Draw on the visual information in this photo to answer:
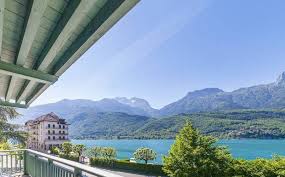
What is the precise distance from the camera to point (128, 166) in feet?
120

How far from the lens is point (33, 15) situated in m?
2.31

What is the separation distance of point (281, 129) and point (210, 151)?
581 feet

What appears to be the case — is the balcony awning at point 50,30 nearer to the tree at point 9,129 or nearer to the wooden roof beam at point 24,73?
the wooden roof beam at point 24,73

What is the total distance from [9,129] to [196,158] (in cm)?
1711

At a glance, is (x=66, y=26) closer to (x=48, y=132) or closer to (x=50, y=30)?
(x=50, y=30)

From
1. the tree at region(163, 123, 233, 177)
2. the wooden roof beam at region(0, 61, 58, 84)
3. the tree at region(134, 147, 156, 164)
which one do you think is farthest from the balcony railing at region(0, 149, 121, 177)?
the tree at region(134, 147, 156, 164)

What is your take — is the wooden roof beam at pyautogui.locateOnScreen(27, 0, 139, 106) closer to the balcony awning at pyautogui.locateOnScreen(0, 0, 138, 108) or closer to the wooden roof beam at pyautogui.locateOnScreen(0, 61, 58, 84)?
the balcony awning at pyautogui.locateOnScreen(0, 0, 138, 108)

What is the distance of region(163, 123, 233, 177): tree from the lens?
26.5 meters

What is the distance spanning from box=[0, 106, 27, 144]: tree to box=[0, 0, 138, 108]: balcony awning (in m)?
12.9

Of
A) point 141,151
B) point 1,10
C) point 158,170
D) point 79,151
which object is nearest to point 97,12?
point 1,10

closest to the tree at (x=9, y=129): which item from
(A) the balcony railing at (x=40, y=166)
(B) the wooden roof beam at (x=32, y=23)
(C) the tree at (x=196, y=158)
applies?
(A) the balcony railing at (x=40, y=166)

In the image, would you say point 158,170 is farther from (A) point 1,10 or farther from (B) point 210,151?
(A) point 1,10

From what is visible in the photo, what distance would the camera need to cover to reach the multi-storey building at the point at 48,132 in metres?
73.1

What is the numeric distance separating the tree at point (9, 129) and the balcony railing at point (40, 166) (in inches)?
330
